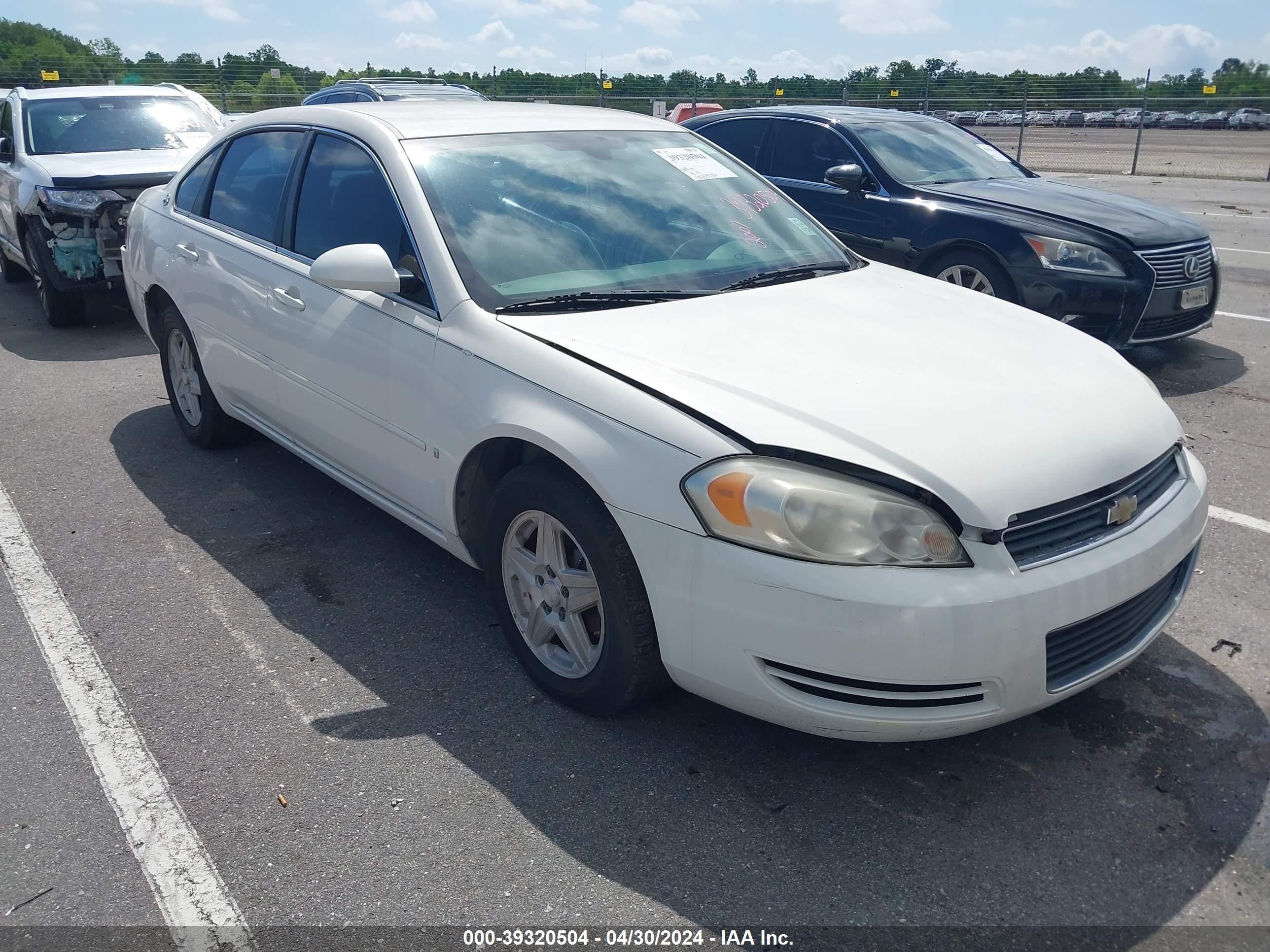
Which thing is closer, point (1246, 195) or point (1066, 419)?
point (1066, 419)

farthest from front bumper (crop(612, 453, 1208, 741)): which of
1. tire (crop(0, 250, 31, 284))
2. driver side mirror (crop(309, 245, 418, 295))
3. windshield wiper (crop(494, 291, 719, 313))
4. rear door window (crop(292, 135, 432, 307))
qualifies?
tire (crop(0, 250, 31, 284))

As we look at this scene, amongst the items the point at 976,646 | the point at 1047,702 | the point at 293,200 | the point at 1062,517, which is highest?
the point at 293,200

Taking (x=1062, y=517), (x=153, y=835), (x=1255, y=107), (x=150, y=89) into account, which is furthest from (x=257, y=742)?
(x=1255, y=107)

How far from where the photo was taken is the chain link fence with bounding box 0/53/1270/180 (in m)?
24.5

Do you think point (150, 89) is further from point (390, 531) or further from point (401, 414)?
point (401, 414)

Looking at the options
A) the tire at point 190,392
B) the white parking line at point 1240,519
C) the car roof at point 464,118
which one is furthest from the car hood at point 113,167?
the white parking line at point 1240,519

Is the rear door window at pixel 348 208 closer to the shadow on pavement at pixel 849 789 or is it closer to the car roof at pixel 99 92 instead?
the shadow on pavement at pixel 849 789

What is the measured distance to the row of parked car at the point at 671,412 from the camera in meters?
2.46

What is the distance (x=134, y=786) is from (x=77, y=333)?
6.47 m

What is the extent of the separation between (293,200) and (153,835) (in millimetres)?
2537

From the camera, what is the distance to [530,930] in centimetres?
235

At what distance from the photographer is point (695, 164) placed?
4195mm

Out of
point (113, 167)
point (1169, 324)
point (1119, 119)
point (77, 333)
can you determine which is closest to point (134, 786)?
point (1169, 324)

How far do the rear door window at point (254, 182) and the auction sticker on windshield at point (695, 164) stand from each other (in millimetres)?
1508
